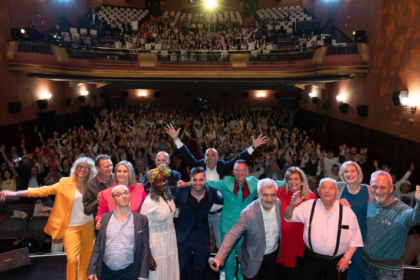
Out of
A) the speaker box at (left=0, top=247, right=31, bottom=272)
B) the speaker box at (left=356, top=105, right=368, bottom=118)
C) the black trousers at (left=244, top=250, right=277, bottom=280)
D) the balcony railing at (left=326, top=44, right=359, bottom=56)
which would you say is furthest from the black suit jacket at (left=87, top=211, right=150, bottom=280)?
the balcony railing at (left=326, top=44, right=359, bottom=56)

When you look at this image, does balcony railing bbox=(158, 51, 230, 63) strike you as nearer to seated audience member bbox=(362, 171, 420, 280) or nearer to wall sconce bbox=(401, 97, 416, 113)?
wall sconce bbox=(401, 97, 416, 113)

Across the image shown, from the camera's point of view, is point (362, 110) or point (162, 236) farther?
point (362, 110)

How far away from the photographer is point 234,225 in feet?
8.49

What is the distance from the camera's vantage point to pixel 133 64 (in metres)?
12.2

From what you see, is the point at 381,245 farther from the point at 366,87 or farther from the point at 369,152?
the point at 366,87

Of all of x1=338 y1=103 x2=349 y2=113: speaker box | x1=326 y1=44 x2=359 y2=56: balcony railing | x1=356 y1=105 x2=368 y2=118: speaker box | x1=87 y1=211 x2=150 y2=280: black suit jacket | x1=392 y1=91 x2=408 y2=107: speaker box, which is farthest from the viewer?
x1=338 y1=103 x2=349 y2=113: speaker box

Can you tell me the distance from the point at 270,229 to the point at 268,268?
39 cm

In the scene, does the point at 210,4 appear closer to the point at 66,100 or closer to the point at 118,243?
the point at 66,100

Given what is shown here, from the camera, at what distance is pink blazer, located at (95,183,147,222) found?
2.79 meters

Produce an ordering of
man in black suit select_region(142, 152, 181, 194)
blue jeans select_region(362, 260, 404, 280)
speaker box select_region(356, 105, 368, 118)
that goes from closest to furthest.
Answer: blue jeans select_region(362, 260, 404, 280), man in black suit select_region(142, 152, 181, 194), speaker box select_region(356, 105, 368, 118)

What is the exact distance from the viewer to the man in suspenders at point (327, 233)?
2.46 meters

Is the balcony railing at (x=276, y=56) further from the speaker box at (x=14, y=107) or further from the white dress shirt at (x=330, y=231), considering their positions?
the white dress shirt at (x=330, y=231)

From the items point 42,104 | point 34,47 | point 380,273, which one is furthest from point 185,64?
point 380,273

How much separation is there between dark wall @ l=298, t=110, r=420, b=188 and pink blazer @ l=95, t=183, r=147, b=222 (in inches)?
231
